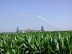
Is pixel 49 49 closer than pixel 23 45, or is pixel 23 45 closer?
pixel 49 49

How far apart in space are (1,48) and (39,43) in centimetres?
145

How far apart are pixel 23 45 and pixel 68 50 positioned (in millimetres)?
1948

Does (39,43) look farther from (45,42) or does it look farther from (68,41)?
(68,41)

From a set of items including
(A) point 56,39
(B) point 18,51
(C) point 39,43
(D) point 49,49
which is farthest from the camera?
(C) point 39,43

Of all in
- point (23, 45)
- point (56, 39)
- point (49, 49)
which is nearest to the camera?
point (49, 49)

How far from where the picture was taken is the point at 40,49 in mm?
5297

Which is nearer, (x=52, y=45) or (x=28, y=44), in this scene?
(x=52, y=45)

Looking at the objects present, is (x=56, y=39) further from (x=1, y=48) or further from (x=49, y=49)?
(x=1, y=48)

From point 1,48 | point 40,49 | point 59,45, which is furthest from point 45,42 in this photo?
point 1,48

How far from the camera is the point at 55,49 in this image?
4668 millimetres

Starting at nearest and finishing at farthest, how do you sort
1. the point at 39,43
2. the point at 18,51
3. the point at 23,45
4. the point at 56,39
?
the point at 18,51, the point at 56,39, the point at 39,43, the point at 23,45

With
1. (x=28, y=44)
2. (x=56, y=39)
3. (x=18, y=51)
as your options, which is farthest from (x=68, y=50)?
(x=28, y=44)

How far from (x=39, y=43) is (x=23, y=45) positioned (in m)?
0.68

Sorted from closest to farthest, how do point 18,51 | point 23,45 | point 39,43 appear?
point 18,51
point 39,43
point 23,45
